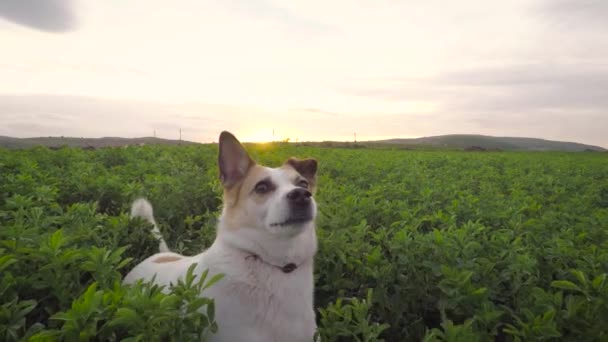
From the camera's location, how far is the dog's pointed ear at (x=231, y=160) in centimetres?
410

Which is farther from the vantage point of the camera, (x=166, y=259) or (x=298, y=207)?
(x=166, y=259)

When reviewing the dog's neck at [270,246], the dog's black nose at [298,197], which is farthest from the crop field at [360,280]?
the dog's black nose at [298,197]

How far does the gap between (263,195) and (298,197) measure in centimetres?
39

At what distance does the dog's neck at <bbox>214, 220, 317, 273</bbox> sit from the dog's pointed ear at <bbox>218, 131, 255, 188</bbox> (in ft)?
2.05

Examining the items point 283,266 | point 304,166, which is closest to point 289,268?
point 283,266

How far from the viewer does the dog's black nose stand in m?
3.57

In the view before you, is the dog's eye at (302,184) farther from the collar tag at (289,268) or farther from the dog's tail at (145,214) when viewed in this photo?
the dog's tail at (145,214)

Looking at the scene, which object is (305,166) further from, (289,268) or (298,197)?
(289,268)

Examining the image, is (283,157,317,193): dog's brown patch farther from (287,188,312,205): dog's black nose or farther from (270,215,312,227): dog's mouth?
(270,215,312,227): dog's mouth

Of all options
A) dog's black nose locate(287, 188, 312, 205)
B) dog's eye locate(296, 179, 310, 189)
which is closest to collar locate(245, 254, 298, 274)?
dog's black nose locate(287, 188, 312, 205)

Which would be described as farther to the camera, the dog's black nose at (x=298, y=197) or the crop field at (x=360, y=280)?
the dog's black nose at (x=298, y=197)

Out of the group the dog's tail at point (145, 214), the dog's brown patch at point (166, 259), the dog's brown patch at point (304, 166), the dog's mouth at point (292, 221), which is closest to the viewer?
the dog's mouth at point (292, 221)

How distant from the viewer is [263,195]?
383cm

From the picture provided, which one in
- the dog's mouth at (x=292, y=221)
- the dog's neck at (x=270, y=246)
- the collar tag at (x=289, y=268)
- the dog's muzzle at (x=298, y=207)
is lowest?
the collar tag at (x=289, y=268)
